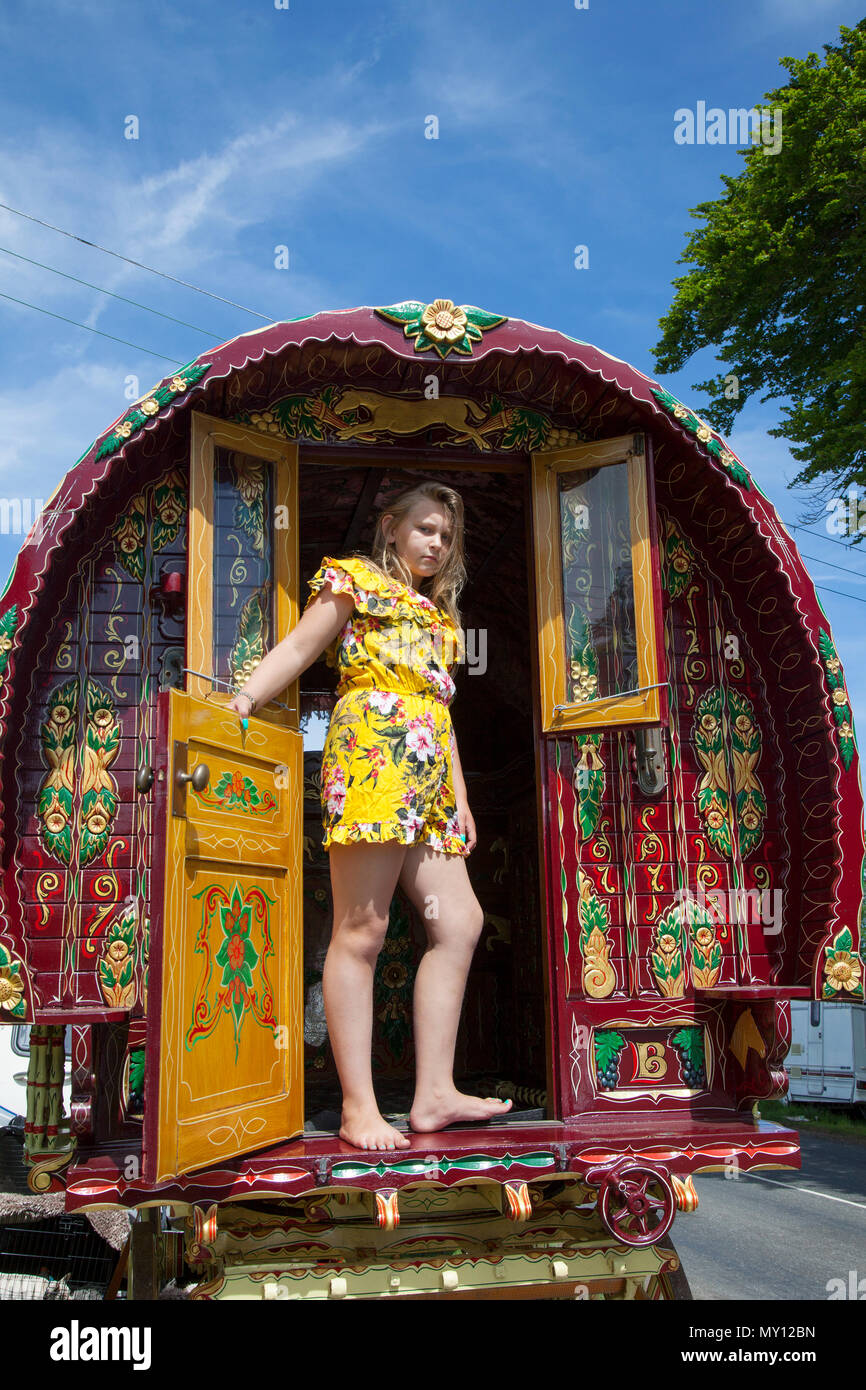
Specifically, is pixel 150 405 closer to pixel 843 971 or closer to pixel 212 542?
pixel 212 542

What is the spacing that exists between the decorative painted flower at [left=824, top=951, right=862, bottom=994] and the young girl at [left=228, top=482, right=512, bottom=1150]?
1260mm

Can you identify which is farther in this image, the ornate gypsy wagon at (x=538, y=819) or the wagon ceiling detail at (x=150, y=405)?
the wagon ceiling detail at (x=150, y=405)

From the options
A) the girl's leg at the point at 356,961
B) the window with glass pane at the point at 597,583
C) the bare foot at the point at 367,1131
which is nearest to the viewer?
the bare foot at the point at 367,1131

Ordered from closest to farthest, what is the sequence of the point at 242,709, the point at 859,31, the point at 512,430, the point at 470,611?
the point at 242,709 → the point at 512,430 → the point at 470,611 → the point at 859,31

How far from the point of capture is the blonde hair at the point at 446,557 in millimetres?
4387

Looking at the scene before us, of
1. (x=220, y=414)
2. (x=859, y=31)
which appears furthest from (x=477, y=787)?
(x=859, y=31)

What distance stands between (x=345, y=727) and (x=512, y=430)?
145 cm

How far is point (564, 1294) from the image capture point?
3.79 m

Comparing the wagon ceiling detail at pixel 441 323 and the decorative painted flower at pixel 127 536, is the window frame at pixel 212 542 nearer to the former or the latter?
the decorative painted flower at pixel 127 536

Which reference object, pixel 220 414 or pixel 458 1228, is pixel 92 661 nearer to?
pixel 220 414

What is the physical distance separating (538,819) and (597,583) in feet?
3.14

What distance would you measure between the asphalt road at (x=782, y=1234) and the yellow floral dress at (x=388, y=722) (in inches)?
157

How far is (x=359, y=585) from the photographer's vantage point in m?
4.12

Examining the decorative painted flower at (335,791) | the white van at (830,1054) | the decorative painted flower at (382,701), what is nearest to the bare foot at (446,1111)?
the decorative painted flower at (335,791)
